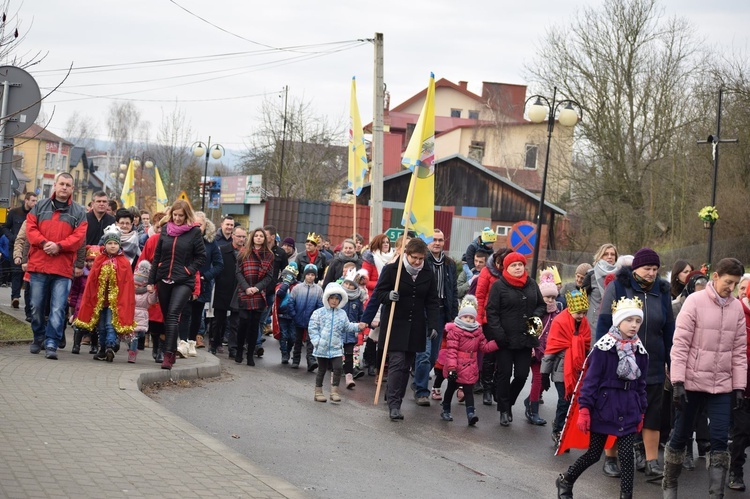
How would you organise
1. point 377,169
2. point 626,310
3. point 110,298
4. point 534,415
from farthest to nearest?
point 377,169 < point 110,298 < point 534,415 < point 626,310

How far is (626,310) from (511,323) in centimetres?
393

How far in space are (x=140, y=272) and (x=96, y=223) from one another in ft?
6.89

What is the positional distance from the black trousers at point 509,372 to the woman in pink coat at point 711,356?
3578 mm

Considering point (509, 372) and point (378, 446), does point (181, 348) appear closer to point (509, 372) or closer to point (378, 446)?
point (509, 372)

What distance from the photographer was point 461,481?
28.5ft

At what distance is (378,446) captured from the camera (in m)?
9.95

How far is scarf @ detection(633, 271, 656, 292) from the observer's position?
29.5 feet

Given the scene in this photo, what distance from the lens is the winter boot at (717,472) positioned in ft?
27.2

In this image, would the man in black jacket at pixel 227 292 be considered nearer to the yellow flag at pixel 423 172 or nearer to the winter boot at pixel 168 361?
the yellow flag at pixel 423 172

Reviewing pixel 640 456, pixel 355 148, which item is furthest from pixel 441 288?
pixel 355 148

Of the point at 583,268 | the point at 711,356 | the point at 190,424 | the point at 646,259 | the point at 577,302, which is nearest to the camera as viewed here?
the point at 711,356

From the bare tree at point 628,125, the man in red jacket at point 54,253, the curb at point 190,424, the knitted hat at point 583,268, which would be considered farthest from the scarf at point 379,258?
the bare tree at point 628,125

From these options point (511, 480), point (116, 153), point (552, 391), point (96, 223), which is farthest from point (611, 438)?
point (116, 153)

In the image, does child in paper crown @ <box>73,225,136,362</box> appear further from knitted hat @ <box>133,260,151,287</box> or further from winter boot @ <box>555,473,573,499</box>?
winter boot @ <box>555,473,573,499</box>
